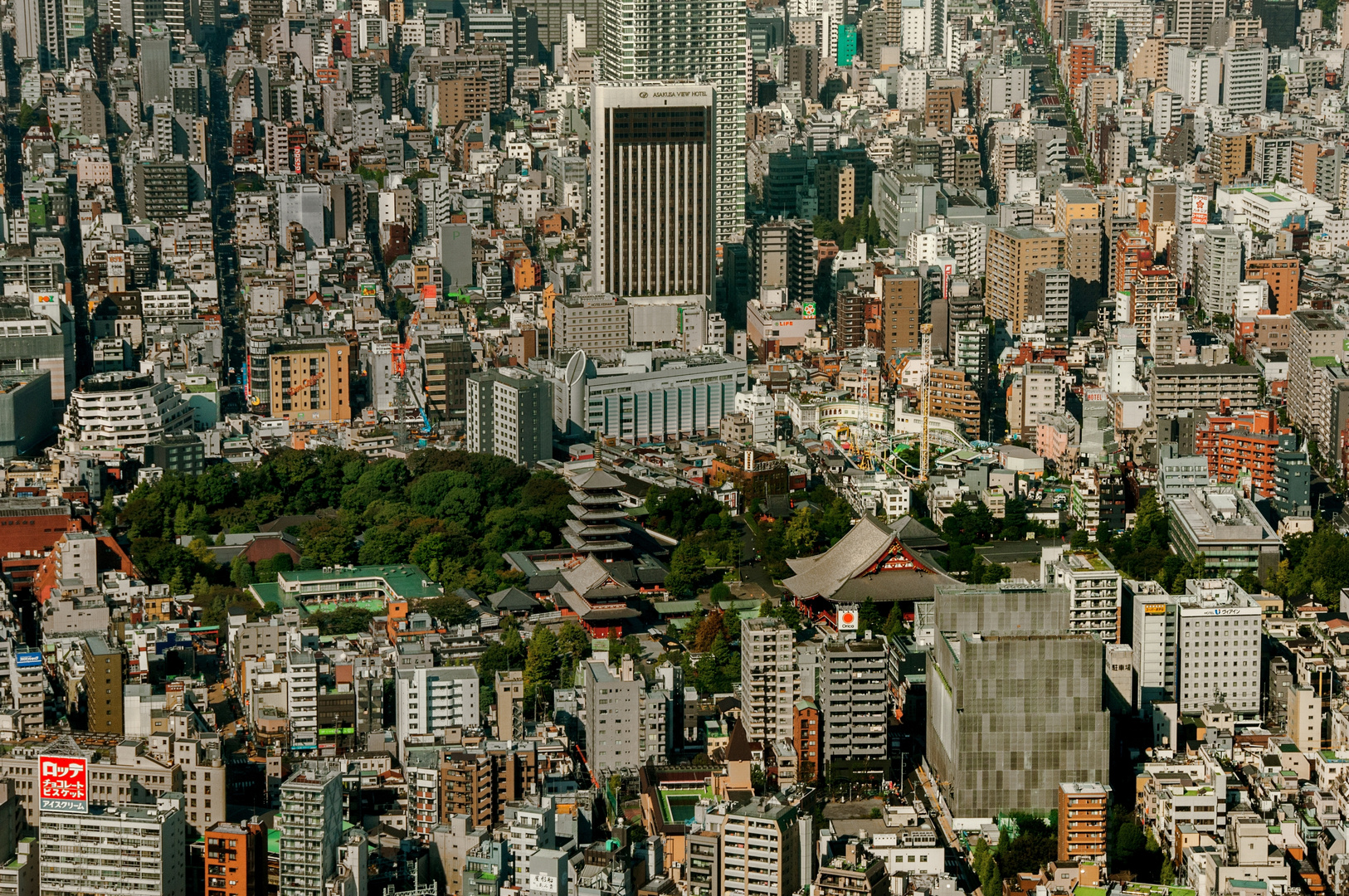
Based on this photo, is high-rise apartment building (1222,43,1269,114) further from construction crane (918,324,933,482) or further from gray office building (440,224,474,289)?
construction crane (918,324,933,482)

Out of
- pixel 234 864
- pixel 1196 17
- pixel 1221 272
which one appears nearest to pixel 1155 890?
pixel 234 864

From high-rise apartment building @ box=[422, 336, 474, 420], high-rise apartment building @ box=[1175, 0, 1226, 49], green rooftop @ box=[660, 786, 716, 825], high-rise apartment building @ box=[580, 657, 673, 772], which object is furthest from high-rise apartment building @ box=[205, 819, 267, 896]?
high-rise apartment building @ box=[1175, 0, 1226, 49]

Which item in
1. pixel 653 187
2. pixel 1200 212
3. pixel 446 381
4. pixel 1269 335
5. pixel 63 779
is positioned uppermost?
pixel 653 187

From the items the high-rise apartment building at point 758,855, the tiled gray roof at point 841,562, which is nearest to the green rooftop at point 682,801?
the high-rise apartment building at point 758,855

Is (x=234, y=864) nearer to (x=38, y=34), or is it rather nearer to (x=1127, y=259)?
(x=1127, y=259)

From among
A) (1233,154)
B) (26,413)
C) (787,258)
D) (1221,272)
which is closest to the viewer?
(26,413)

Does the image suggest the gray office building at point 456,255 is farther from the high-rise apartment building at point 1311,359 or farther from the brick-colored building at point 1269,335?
the high-rise apartment building at point 1311,359
